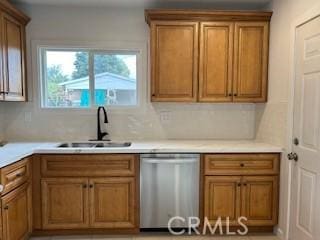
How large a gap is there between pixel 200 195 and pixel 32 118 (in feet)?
7.00

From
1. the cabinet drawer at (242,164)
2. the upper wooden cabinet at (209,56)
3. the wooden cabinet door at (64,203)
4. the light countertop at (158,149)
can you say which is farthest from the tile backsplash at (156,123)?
the wooden cabinet door at (64,203)

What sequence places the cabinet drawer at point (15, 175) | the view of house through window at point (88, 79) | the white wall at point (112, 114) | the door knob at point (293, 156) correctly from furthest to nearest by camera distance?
the view of house through window at point (88, 79) → the white wall at point (112, 114) → the door knob at point (293, 156) → the cabinet drawer at point (15, 175)

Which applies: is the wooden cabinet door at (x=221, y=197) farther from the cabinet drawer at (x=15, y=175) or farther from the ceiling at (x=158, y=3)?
the ceiling at (x=158, y=3)

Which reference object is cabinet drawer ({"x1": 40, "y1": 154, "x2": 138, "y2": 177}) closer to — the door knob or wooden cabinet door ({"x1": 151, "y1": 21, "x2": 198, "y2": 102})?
wooden cabinet door ({"x1": 151, "y1": 21, "x2": 198, "y2": 102})

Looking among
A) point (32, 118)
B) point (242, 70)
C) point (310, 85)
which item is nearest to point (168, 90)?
point (242, 70)

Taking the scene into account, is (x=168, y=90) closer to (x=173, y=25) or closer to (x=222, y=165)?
(x=173, y=25)

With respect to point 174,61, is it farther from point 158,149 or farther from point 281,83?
point 281,83

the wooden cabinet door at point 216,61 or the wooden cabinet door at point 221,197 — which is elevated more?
the wooden cabinet door at point 216,61

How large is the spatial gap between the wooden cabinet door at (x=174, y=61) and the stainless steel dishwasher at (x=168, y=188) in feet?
2.28

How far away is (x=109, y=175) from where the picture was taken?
9.16ft

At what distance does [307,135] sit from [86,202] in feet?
Answer: 6.99

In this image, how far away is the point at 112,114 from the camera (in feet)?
11.2

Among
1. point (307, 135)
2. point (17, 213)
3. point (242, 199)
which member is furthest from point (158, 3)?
point (17, 213)

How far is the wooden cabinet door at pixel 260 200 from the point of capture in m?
2.88
